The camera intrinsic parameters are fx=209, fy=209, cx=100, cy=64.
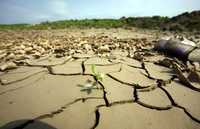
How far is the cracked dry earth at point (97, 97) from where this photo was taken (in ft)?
4.76

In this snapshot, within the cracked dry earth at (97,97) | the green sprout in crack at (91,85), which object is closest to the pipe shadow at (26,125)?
the cracked dry earth at (97,97)

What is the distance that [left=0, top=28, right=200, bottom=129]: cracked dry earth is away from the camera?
145 cm

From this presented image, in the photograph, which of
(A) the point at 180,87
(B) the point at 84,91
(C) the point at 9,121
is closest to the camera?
(C) the point at 9,121

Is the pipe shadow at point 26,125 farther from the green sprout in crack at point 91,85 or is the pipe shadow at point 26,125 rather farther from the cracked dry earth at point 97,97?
the green sprout in crack at point 91,85

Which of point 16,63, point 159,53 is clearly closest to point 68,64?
point 16,63

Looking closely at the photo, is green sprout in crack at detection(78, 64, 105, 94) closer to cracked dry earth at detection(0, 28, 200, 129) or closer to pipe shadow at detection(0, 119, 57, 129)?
cracked dry earth at detection(0, 28, 200, 129)

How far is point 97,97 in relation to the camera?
1746 millimetres

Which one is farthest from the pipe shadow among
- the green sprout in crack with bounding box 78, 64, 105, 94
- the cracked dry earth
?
the green sprout in crack with bounding box 78, 64, 105, 94

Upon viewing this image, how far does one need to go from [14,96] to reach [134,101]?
1.01 metres

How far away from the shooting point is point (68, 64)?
2566 millimetres

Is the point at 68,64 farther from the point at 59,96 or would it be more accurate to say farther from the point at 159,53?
the point at 159,53

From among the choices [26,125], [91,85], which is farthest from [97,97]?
[26,125]

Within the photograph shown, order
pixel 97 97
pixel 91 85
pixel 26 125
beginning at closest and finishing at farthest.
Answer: pixel 26 125
pixel 97 97
pixel 91 85

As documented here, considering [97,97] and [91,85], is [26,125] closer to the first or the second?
[97,97]
